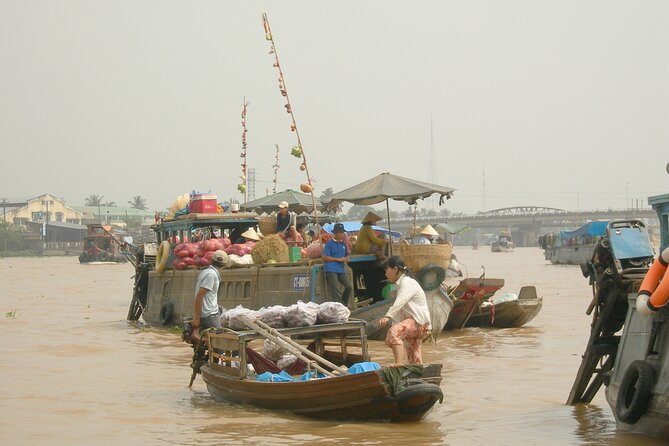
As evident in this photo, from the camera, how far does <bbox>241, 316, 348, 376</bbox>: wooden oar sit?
10008 mm

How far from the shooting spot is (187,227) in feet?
64.9

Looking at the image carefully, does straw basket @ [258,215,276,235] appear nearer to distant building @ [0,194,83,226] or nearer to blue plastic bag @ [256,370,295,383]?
blue plastic bag @ [256,370,295,383]

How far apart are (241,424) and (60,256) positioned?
103 m

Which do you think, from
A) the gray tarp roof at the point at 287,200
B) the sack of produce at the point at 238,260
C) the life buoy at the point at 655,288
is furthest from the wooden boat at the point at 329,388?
the gray tarp roof at the point at 287,200

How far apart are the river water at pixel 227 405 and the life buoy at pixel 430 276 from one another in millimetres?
1035

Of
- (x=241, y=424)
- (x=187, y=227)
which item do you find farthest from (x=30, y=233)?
(x=241, y=424)

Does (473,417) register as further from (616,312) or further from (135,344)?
(135,344)

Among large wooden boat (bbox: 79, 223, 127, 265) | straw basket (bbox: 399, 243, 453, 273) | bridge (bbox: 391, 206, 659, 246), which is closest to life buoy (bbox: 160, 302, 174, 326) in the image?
straw basket (bbox: 399, 243, 453, 273)

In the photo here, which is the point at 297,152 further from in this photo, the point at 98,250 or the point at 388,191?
the point at 98,250

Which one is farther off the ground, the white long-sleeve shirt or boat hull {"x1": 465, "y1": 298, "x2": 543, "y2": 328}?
the white long-sleeve shirt

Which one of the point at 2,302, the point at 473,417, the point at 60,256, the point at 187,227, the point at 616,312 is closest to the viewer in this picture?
the point at 616,312

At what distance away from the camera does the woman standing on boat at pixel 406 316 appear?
10.1 m

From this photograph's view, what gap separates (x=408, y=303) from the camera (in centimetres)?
1020

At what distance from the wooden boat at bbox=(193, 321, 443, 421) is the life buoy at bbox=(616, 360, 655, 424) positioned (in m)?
1.60
